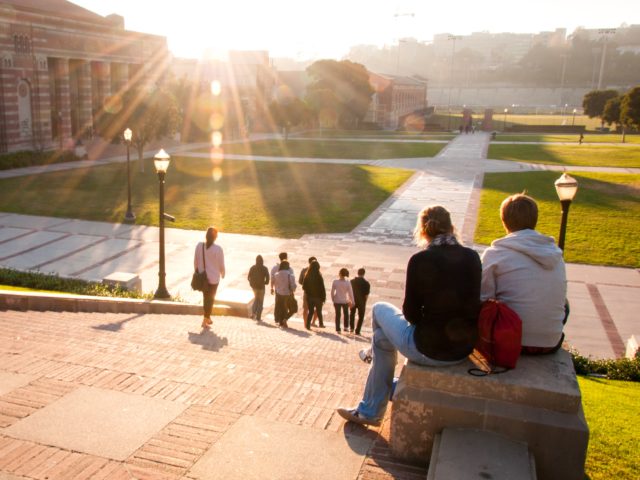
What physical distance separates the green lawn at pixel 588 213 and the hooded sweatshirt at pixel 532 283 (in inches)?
603

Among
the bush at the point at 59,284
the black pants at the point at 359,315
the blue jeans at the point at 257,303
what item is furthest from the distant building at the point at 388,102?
the blue jeans at the point at 257,303

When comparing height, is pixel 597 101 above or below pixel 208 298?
above

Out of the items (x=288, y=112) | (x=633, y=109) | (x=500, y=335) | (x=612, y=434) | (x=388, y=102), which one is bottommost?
(x=612, y=434)

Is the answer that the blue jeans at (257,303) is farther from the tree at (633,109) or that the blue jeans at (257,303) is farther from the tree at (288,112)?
the tree at (288,112)

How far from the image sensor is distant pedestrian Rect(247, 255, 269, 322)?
38.9ft

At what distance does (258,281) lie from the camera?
11953 millimetres

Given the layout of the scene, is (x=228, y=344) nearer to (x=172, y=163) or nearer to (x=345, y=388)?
(x=345, y=388)

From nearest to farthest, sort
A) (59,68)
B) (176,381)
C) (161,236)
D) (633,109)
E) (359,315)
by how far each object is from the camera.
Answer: (176,381) → (359,315) → (161,236) → (59,68) → (633,109)

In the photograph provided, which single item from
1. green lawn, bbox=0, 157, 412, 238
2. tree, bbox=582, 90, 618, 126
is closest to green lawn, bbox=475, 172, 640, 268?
green lawn, bbox=0, 157, 412, 238

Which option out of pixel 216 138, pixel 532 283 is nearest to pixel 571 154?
pixel 216 138

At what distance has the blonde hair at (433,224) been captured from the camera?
14.3 ft

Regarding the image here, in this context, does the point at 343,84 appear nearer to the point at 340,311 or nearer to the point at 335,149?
the point at 335,149

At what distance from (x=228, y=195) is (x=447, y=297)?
25.2m

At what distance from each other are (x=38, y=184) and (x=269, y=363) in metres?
28.2
